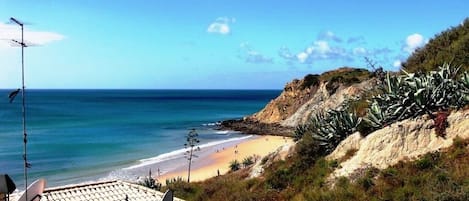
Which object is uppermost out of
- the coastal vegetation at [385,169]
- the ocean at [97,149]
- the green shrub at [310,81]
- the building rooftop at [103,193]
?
the green shrub at [310,81]

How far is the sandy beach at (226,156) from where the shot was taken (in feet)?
99.9

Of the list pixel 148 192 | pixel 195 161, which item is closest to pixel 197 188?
pixel 148 192

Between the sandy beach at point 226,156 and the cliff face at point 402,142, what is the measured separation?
11.8m

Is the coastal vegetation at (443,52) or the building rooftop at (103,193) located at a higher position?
the coastal vegetation at (443,52)

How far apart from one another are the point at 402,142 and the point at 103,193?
926 centimetres

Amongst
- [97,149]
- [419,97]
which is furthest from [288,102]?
[419,97]

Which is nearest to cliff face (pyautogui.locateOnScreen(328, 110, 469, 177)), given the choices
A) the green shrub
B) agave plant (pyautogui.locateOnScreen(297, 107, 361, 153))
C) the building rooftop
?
agave plant (pyautogui.locateOnScreen(297, 107, 361, 153))

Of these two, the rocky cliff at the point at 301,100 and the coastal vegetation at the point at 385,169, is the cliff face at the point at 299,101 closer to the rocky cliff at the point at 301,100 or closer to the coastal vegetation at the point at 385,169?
the rocky cliff at the point at 301,100

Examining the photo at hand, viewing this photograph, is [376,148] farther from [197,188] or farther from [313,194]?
[197,188]

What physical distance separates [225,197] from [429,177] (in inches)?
246

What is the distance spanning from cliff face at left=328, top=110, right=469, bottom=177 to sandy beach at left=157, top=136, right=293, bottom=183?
38.6 feet

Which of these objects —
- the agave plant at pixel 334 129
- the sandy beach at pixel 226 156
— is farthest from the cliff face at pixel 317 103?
the agave plant at pixel 334 129

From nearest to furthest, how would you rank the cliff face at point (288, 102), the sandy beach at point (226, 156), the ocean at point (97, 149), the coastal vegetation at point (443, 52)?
1. the coastal vegetation at point (443, 52)
2. the sandy beach at point (226, 156)
3. the ocean at point (97, 149)
4. the cliff face at point (288, 102)

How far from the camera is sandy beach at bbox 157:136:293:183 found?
30.4 metres
